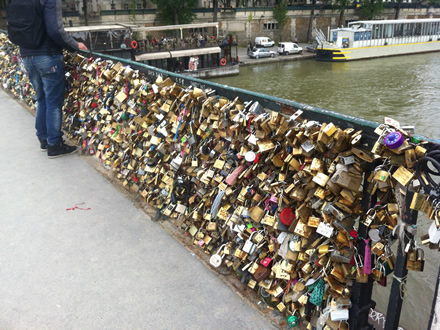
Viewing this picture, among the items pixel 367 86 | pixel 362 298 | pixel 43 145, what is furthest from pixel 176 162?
pixel 367 86

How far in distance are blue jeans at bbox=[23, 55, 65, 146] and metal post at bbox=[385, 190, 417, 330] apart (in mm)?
4234

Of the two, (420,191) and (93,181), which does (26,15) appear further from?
(420,191)

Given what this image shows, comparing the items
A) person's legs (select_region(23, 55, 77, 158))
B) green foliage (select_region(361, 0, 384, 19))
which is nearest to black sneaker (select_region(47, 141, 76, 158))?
person's legs (select_region(23, 55, 77, 158))

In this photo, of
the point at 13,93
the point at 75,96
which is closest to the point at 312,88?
the point at 13,93

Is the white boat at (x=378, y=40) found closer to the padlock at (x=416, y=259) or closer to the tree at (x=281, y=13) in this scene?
the tree at (x=281, y=13)

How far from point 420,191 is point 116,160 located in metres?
3.30

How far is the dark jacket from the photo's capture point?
413 centimetres

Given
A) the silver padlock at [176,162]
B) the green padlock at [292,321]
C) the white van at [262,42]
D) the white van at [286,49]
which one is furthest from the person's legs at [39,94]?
the white van at [262,42]

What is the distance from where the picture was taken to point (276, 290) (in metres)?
2.34

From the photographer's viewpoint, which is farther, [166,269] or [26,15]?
[26,15]

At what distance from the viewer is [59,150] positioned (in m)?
4.95

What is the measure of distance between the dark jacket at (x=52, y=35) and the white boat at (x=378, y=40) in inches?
1379

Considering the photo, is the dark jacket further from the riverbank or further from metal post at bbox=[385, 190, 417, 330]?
the riverbank

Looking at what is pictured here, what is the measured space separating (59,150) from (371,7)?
172 ft
